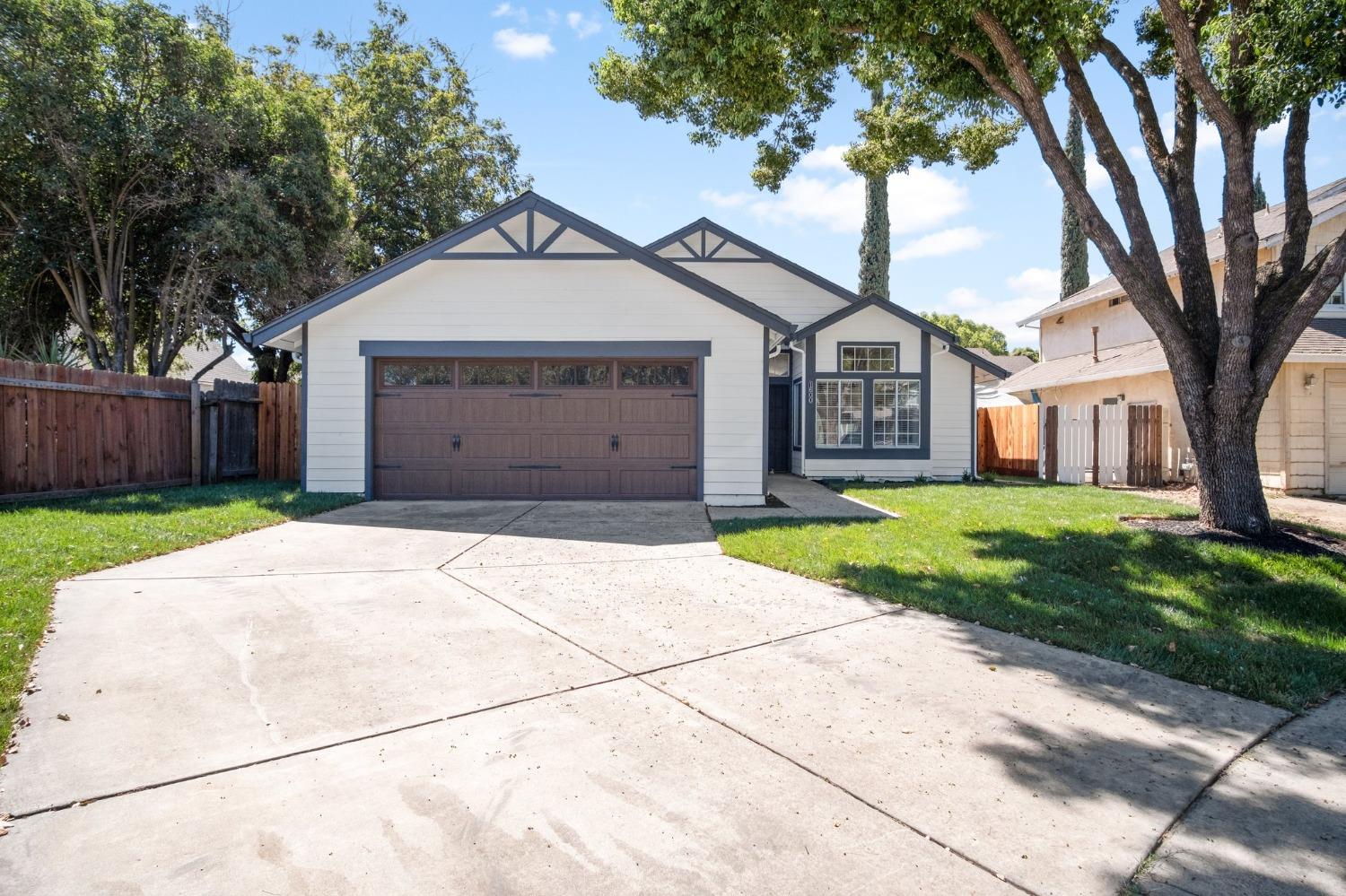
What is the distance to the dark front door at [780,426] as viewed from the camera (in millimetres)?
16703

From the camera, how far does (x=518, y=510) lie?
388 inches

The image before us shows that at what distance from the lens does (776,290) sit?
16688mm

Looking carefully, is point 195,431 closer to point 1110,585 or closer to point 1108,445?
point 1110,585

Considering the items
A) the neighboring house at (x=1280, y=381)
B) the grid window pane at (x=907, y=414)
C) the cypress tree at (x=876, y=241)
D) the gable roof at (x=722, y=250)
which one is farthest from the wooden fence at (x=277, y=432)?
the cypress tree at (x=876, y=241)

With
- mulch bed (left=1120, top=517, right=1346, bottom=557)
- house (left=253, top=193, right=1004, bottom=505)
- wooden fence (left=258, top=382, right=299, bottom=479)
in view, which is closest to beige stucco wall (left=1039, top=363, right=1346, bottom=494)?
mulch bed (left=1120, top=517, right=1346, bottom=557)

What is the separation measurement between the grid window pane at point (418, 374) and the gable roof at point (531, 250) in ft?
4.10

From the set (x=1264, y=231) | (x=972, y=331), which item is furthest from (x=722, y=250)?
(x=972, y=331)

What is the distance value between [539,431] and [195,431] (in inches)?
242

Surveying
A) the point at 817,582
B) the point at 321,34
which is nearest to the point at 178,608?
the point at 817,582

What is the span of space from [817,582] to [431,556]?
142 inches

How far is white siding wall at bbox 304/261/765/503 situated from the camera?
425 inches

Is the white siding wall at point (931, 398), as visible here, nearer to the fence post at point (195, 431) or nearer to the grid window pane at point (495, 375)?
the grid window pane at point (495, 375)

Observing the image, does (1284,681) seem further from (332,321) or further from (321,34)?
(321,34)

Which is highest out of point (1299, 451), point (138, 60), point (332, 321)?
point (138, 60)
